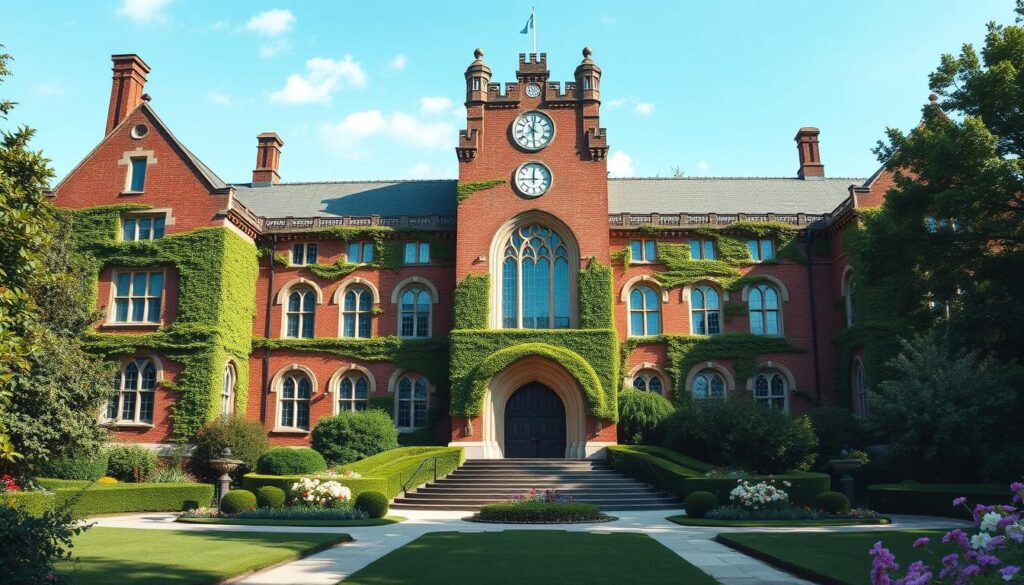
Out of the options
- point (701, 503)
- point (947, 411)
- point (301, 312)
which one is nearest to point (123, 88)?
point (301, 312)

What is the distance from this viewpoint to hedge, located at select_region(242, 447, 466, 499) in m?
21.1

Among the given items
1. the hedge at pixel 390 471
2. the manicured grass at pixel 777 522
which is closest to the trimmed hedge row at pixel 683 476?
the manicured grass at pixel 777 522

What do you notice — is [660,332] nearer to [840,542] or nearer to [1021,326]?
[1021,326]

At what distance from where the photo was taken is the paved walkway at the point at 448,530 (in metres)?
10.6

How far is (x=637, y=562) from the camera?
11391 millimetres

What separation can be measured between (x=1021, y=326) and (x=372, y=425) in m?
21.1

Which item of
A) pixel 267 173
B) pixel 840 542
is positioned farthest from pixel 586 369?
pixel 267 173

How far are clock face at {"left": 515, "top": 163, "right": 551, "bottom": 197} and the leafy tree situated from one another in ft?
48.1

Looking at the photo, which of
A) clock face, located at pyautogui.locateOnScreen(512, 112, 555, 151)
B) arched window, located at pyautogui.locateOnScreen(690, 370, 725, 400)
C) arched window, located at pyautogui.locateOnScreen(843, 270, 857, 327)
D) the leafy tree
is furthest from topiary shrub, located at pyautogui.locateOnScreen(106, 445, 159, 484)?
arched window, located at pyautogui.locateOnScreen(843, 270, 857, 327)

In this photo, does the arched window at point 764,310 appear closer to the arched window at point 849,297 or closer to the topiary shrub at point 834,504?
the arched window at point 849,297

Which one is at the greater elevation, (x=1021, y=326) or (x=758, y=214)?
(x=758, y=214)

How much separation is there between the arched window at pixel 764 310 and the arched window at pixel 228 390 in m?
21.7

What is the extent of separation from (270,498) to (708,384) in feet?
61.5

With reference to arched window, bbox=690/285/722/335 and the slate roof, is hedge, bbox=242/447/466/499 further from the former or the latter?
the slate roof
